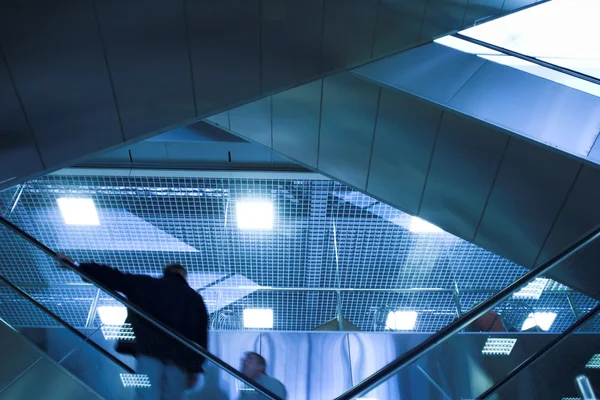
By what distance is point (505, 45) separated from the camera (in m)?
5.54

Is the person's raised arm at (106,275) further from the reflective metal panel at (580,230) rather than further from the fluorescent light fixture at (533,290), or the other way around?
the reflective metal panel at (580,230)

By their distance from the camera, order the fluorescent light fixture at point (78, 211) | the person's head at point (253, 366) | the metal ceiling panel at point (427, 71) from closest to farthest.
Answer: the person's head at point (253, 366), the metal ceiling panel at point (427, 71), the fluorescent light fixture at point (78, 211)

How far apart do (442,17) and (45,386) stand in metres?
5.34

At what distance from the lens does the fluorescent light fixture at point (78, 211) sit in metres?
7.12

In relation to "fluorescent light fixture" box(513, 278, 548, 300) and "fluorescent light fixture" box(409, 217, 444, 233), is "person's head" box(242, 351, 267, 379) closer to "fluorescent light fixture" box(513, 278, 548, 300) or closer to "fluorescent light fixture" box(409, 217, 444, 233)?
"fluorescent light fixture" box(513, 278, 548, 300)

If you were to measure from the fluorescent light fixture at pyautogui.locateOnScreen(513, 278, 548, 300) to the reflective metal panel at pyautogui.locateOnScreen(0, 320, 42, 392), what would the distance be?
13.6 feet

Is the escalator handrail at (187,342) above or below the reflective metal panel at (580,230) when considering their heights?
below

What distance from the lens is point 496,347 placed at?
9.78 feet

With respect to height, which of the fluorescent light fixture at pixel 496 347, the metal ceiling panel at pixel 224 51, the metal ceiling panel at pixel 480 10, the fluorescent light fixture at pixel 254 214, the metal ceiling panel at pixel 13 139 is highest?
the metal ceiling panel at pixel 480 10

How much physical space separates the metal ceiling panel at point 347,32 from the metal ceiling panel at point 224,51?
2.39 ft

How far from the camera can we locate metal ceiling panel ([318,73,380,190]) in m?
5.23

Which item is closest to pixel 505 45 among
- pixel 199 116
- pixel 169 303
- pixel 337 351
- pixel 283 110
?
pixel 283 110

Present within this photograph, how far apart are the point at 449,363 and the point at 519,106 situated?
2977 millimetres

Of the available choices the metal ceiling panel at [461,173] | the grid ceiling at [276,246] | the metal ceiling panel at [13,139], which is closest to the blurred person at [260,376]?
the metal ceiling panel at [13,139]
